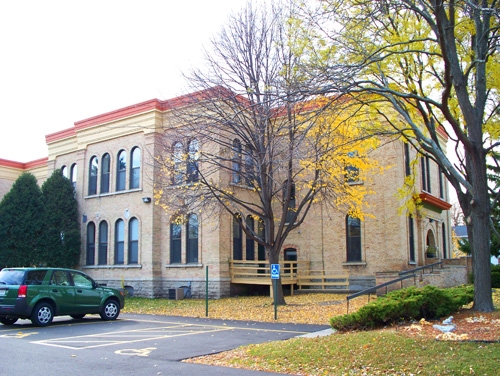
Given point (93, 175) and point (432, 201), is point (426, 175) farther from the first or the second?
point (93, 175)

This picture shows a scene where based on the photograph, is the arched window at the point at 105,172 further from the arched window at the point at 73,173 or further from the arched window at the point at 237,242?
the arched window at the point at 237,242

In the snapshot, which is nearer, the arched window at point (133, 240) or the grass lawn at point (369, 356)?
the grass lawn at point (369, 356)

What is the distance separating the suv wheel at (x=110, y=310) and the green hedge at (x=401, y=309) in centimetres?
845

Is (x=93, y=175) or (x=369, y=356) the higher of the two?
(x=93, y=175)

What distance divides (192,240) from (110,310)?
10.0 meters

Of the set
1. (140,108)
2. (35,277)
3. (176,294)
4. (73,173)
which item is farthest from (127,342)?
(73,173)

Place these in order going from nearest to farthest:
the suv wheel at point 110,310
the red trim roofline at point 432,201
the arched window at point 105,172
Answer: the suv wheel at point 110,310 → the red trim roofline at point 432,201 → the arched window at point 105,172

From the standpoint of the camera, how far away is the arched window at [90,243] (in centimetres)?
→ 3180

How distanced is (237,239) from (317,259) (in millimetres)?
4319

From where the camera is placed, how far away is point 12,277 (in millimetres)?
15609

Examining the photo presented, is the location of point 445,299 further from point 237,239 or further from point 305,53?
point 237,239

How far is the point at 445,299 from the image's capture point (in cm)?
1287

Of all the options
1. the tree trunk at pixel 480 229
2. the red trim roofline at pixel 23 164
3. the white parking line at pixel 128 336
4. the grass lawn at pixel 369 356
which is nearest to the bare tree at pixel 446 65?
the tree trunk at pixel 480 229

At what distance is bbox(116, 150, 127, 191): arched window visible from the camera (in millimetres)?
30375
